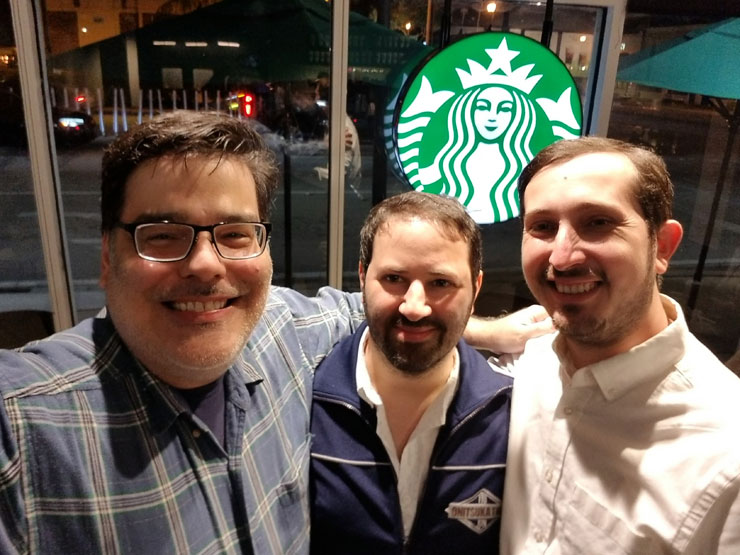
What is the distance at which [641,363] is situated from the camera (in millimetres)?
1250

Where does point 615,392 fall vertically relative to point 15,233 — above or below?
above

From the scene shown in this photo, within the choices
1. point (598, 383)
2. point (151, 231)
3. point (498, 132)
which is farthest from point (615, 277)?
point (498, 132)

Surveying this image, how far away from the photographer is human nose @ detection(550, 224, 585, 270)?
50.2 inches

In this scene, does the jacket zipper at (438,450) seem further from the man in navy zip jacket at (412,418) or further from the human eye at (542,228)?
the human eye at (542,228)

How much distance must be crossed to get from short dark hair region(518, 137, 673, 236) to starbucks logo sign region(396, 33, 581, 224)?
1.09 m

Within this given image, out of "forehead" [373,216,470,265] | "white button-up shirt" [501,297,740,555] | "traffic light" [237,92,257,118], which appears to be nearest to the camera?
"white button-up shirt" [501,297,740,555]

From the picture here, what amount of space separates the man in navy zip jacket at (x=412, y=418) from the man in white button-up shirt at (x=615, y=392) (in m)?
0.12

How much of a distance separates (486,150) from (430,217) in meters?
1.25

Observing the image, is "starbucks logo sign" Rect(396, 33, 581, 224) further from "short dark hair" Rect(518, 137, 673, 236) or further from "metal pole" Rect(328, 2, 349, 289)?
"short dark hair" Rect(518, 137, 673, 236)

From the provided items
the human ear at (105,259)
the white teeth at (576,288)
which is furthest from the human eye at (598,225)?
the human ear at (105,259)

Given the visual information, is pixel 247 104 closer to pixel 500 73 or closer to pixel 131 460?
pixel 500 73

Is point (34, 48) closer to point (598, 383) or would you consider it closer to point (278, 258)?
point (598, 383)

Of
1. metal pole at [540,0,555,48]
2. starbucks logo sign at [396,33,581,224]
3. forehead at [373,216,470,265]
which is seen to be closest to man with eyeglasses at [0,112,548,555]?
forehead at [373,216,470,265]

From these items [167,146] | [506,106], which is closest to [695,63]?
[506,106]
